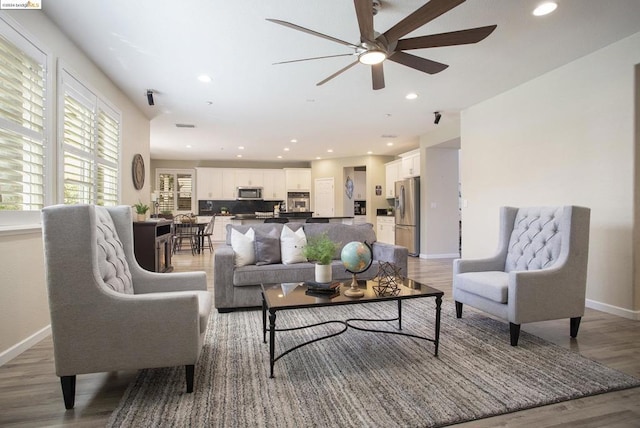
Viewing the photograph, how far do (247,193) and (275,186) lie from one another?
0.95m

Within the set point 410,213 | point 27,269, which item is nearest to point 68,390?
point 27,269

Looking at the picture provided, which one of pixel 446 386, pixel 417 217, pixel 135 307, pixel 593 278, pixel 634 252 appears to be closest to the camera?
pixel 135 307

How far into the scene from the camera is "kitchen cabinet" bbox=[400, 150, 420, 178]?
733 centimetres

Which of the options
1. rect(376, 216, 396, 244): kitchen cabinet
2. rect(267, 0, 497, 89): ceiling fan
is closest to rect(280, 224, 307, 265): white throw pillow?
rect(267, 0, 497, 89): ceiling fan

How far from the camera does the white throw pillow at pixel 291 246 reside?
3.54 m

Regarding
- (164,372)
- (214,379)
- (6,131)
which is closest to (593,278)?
(214,379)

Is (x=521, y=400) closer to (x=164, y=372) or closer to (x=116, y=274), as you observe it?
(x=164, y=372)

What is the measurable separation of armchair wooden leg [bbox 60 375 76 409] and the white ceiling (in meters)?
2.60

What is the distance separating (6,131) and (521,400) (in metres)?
3.69

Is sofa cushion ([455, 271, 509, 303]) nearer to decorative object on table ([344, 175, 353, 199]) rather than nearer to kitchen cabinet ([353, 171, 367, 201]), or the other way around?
decorative object on table ([344, 175, 353, 199])

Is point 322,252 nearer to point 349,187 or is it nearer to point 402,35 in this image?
point 402,35

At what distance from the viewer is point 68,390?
173cm

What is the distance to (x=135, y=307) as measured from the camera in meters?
1.75

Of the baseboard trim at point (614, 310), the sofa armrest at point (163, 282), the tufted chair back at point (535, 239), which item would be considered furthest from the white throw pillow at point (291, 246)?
the baseboard trim at point (614, 310)
